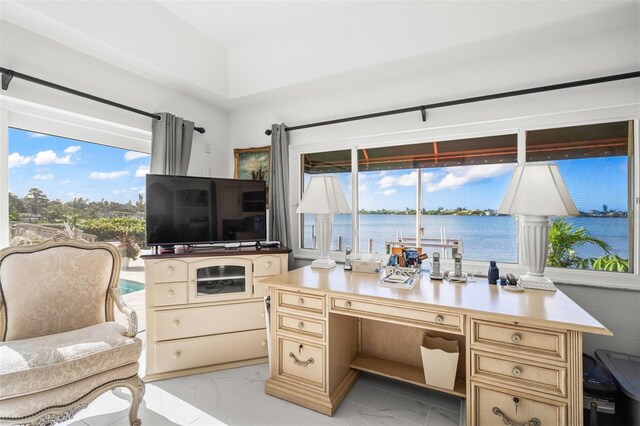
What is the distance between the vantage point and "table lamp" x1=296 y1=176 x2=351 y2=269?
7.37 ft

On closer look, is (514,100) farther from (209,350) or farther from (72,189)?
(72,189)

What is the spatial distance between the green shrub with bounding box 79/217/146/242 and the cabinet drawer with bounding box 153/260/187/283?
0.61m

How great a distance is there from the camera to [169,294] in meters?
2.21

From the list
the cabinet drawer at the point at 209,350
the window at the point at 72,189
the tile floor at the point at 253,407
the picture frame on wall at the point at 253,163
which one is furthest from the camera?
the picture frame on wall at the point at 253,163

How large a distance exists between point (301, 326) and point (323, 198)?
96 centimetres

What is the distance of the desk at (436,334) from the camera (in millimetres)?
1279

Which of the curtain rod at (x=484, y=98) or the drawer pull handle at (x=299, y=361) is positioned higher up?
the curtain rod at (x=484, y=98)

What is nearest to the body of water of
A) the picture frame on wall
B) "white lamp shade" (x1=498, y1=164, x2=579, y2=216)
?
"white lamp shade" (x1=498, y1=164, x2=579, y2=216)

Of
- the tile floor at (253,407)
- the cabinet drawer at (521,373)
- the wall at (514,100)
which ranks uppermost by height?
the wall at (514,100)

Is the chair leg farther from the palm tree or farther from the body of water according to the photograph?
the palm tree

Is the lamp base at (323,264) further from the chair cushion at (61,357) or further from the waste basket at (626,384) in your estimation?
the waste basket at (626,384)

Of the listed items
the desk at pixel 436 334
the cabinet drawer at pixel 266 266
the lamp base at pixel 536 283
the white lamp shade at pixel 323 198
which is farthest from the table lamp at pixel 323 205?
the lamp base at pixel 536 283

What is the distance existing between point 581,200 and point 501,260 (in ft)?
2.17

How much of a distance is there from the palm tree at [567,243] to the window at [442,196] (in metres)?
0.24
